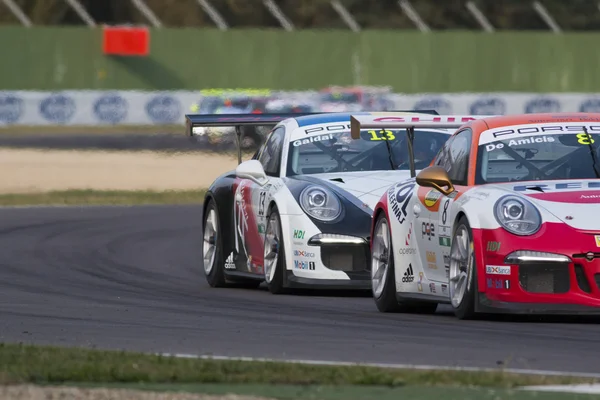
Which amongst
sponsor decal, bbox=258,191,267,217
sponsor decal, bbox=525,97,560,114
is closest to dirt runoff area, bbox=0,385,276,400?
sponsor decal, bbox=258,191,267,217

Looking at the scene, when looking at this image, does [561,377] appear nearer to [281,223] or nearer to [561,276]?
[561,276]

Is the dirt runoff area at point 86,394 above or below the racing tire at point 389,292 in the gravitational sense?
below

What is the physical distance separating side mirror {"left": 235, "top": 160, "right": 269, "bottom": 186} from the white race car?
11 mm

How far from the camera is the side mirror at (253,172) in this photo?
11.5 metres

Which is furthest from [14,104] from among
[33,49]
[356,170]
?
[356,170]

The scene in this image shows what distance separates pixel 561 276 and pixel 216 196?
487cm

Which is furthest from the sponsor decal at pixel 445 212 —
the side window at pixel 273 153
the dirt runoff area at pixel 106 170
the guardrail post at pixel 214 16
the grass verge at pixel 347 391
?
the guardrail post at pixel 214 16

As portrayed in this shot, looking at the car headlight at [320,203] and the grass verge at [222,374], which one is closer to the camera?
the grass verge at [222,374]

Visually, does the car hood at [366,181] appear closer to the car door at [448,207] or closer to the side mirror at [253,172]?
the side mirror at [253,172]

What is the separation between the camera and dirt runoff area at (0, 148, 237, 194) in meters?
A: 27.5

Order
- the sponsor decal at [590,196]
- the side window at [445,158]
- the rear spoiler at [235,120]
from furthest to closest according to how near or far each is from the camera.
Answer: the rear spoiler at [235,120], the side window at [445,158], the sponsor decal at [590,196]

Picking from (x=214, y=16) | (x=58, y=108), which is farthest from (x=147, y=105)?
(x=214, y=16)

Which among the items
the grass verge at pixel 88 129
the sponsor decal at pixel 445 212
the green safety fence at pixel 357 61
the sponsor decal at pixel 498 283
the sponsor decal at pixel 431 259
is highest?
the green safety fence at pixel 357 61

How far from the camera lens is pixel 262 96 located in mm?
43031
